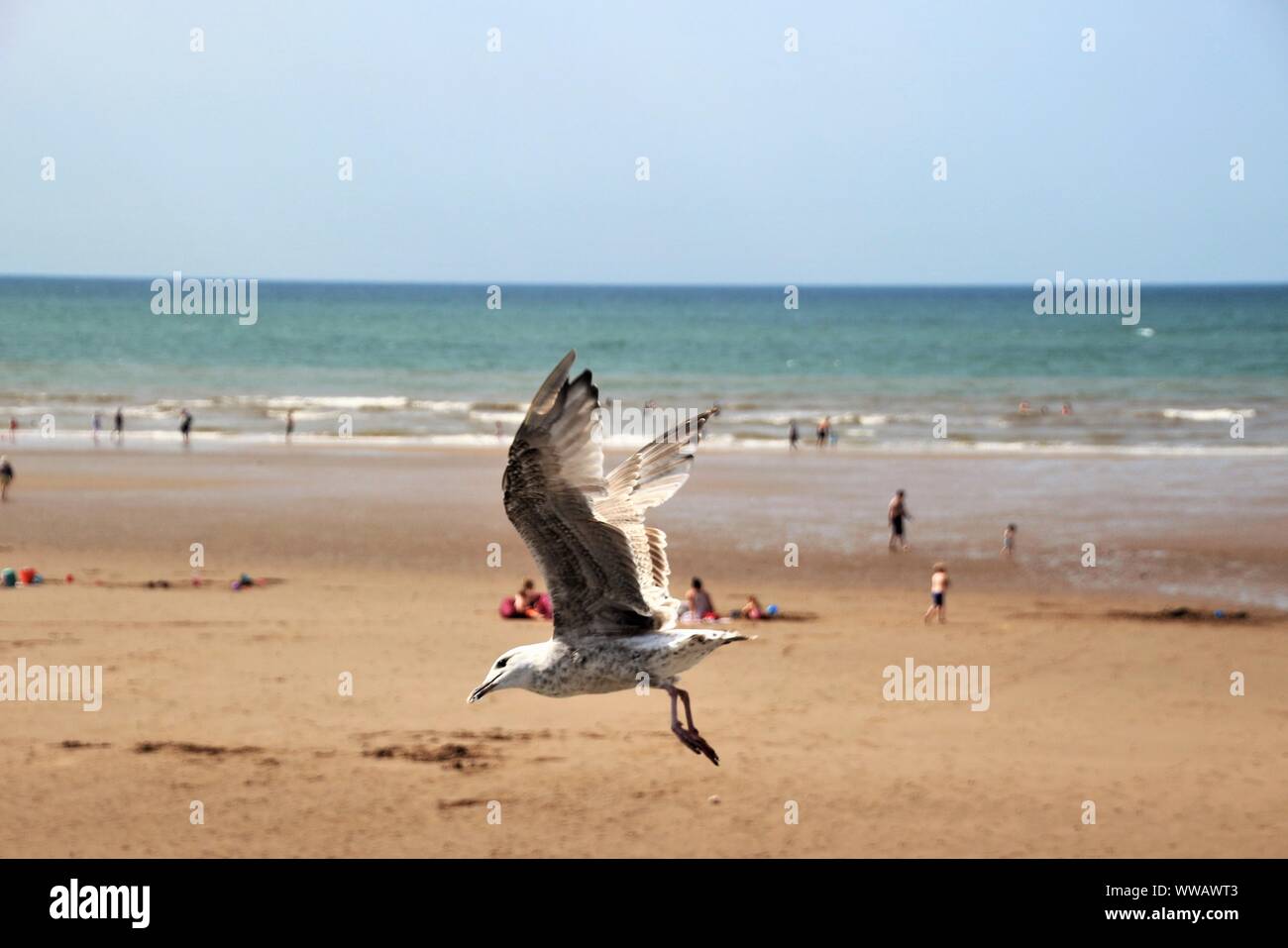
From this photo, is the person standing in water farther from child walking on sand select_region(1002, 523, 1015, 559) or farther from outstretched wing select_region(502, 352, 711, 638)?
outstretched wing select_region(502, 352, 711, 638)

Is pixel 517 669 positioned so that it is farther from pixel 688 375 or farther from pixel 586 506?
pixel 688 375

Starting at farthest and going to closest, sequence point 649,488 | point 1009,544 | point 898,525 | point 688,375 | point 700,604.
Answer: point 688,375 → point 898,525 → point 1009,544 → point 700,604 → point 649,488

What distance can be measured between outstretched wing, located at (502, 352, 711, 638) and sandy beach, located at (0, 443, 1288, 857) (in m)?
5.28

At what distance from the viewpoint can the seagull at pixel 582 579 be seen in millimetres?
5582

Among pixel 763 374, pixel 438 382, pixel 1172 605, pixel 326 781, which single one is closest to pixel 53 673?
pixel 326 781

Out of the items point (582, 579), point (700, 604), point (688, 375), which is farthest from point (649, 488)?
point (688, 375)

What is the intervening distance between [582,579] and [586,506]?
42 cm

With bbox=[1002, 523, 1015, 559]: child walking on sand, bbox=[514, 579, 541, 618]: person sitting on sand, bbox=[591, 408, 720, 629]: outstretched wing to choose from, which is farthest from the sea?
bbox=[591, 408, 720, 629]: outstretched wing

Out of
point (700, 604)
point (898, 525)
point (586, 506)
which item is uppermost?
point (898, 525)

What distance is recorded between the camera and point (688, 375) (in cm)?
7525

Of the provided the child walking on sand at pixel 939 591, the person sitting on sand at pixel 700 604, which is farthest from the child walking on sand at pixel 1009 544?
the person sitting on sand at pixel 700 604

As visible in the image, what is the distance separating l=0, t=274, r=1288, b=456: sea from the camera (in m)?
46.3

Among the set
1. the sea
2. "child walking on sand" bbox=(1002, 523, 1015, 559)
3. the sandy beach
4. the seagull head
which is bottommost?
the sandy beach

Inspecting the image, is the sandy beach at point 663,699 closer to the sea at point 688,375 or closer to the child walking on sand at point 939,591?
the child walking on sand at point 939,591
